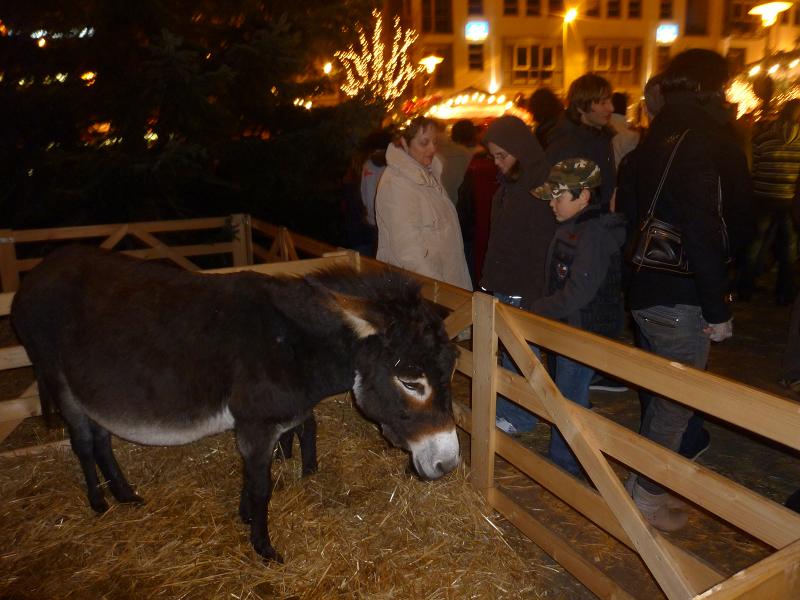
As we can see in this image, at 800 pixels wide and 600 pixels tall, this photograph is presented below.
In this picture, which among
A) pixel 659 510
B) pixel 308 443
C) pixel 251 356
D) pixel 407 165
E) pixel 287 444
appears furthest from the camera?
pixel 407 165

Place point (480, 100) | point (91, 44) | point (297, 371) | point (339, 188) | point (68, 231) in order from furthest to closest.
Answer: point (480, 100) → point (339, 188) → point (91, 44) → point (68, 231) → point (297, 371)

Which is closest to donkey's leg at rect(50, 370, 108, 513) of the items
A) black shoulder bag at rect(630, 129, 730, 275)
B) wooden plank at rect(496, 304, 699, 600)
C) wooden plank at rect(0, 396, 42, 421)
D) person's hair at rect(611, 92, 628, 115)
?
wooden plank at rect(0, 396, 42, 421)

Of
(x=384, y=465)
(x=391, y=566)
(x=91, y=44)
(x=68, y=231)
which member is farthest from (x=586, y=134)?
(x=91, y=44)

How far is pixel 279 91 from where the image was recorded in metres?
7.50

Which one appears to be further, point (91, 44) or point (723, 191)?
point (91, 44)

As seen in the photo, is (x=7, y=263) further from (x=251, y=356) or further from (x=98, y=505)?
(x=251, y=356)

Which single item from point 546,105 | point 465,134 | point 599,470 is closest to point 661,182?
point 599,470

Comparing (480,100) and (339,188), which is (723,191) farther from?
(480,100)

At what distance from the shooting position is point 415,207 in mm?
4172

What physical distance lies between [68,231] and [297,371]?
4.85m

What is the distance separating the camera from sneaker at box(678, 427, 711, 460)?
3.48 metres

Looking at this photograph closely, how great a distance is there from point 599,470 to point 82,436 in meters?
3.00

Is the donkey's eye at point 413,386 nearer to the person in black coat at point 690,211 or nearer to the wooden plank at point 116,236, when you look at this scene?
the person in black coat at point 690,211

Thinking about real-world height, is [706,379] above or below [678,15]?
below
